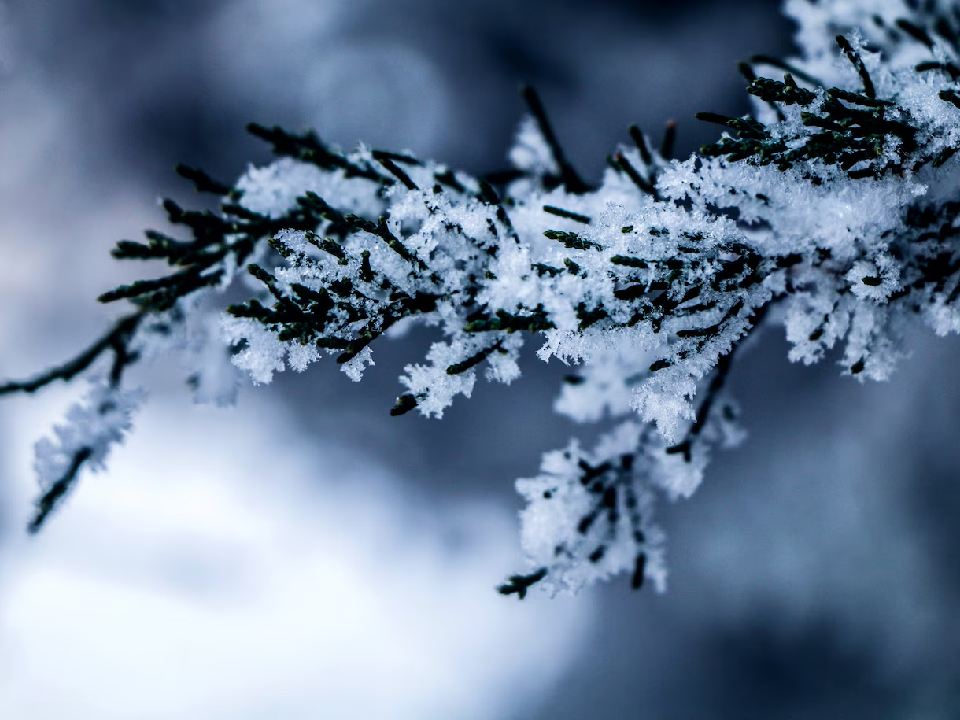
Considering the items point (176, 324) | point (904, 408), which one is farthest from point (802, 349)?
point (904, 408)

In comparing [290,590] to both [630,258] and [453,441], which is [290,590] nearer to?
[453,441]

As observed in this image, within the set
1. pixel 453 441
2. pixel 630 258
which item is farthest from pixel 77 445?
pixel 453 441

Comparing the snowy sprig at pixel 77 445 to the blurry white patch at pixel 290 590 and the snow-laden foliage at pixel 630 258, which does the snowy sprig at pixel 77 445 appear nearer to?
the snow-laden foliage at pixel 630 258

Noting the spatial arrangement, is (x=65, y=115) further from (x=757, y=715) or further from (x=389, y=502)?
(x=757, y=715)

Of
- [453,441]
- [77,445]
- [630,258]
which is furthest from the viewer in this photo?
[453,441]

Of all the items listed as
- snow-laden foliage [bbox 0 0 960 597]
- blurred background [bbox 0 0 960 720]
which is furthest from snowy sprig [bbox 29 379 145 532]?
blurred background [bbox 0 0 960 720]

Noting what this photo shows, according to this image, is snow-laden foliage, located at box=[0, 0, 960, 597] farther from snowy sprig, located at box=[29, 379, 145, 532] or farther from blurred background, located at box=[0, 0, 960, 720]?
blurred background, located at box=[0, 0, 960, 720]
